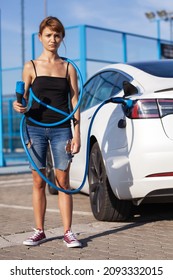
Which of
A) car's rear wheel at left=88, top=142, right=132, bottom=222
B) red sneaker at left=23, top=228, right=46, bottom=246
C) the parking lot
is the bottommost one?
the parking lot

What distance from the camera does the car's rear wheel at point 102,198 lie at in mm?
4660

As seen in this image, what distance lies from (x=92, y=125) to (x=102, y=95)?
0.46 meters

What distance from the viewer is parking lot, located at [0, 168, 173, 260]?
3.61 meters

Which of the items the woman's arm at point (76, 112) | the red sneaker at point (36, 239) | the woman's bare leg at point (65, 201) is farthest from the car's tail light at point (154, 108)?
the red sneaker at point (36, 239)

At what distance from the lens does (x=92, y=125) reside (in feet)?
16.5

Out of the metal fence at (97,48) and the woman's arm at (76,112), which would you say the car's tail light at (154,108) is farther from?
the metal fence at (97,48)

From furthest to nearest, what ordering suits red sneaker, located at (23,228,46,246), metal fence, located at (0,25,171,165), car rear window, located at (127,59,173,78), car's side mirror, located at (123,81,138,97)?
1. metal fence, located at (0,25,171,165)
2. car rear window, located at (127,59,173,78)
3. car's side mirror, located at (123,81,138,97)
4. red sneaker, located at (23,228,46,246)

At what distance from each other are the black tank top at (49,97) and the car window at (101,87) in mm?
1053

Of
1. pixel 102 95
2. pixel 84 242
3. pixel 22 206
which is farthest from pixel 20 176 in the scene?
pixel 84 242

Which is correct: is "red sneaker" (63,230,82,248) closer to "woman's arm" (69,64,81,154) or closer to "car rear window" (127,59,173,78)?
"woman's arm" (69,64,81,154)

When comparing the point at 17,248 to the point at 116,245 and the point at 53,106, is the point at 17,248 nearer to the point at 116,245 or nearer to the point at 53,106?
the point at 116,245

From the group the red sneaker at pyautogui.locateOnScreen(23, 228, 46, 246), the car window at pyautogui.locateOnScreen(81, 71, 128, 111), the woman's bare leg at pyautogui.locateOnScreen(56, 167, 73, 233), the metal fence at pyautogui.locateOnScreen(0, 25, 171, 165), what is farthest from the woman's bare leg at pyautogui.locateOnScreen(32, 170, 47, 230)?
the metal fence at pyautogui.locateOnScreen(0, 25, 171, 165)

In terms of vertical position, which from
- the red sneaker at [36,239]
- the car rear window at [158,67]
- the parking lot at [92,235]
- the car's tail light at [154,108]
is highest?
the car rear window at [158,67]

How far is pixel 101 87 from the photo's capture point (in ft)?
18.0
